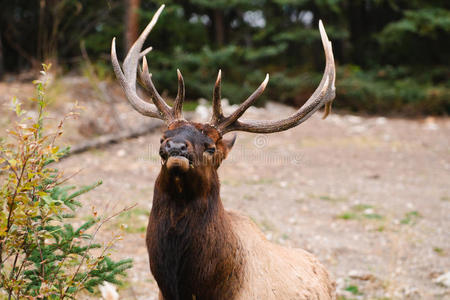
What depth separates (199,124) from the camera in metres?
3.07

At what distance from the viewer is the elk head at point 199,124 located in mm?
2730

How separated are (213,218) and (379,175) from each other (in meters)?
6.47

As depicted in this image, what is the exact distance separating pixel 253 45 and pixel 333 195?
35.1 ft

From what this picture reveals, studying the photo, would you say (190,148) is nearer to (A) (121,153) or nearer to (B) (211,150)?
(B) (211,150)

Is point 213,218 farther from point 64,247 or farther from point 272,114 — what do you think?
point 272,114

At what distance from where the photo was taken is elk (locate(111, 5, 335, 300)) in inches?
112

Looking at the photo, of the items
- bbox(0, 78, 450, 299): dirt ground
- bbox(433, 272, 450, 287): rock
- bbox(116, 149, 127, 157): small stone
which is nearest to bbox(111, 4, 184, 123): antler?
bbox(0, 78, 450, 299): dirt ground

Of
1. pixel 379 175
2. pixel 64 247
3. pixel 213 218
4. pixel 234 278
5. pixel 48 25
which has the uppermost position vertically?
pixel 48 25

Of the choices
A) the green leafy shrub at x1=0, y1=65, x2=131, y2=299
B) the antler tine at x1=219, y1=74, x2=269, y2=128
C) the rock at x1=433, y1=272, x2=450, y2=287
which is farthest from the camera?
the rock at x1=433, y1=272, x2=450, y2=287

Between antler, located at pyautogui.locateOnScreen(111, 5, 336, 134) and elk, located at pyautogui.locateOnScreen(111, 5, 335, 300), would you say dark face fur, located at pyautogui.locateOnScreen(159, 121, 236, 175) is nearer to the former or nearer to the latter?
elk, located at pyautogui.locateOnScreen(111, 5, 335, 300)

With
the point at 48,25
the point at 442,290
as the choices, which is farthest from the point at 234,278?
the point at 48,25

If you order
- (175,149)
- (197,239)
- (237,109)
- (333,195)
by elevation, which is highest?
(237,109)

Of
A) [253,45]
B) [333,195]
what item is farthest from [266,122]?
[253,45]

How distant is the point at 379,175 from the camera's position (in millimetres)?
8688
